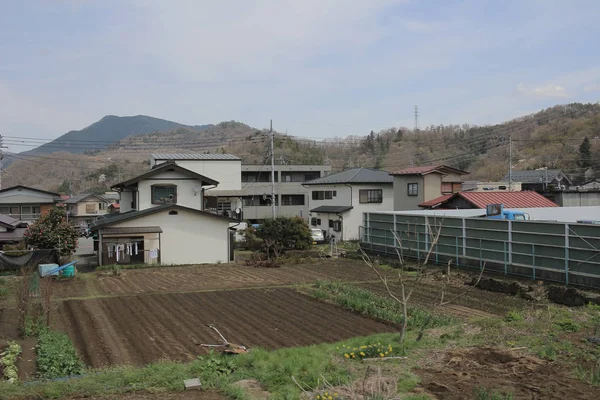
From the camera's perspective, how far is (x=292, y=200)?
46.3 meters

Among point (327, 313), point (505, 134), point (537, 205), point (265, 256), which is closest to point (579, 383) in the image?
point (327, 313)

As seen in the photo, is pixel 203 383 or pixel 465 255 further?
pixel 465 255

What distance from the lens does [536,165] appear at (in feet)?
213

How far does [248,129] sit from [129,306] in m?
124

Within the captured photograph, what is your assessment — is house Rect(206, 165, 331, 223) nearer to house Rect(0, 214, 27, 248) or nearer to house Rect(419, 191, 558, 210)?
house Rect(0, 214, 27, 248)

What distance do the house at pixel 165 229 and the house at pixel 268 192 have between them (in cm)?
1190

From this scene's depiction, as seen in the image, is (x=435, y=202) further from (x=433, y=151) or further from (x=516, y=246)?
(x=433, y=151)

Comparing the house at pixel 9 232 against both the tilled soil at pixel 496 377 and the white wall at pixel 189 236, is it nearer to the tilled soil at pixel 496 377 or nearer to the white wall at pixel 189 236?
the white wall at pixel 189 236

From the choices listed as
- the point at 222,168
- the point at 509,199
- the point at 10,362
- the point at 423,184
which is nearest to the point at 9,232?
the point at 222,168

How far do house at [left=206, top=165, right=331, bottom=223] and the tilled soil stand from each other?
32630mm

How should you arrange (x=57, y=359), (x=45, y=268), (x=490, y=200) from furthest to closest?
(x=490, y=200), (x=45, y=268), (x=57, y=359)

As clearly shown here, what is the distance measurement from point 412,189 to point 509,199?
597cm

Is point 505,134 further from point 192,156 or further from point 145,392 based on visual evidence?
point 145,392

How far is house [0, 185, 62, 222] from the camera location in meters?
39.9
